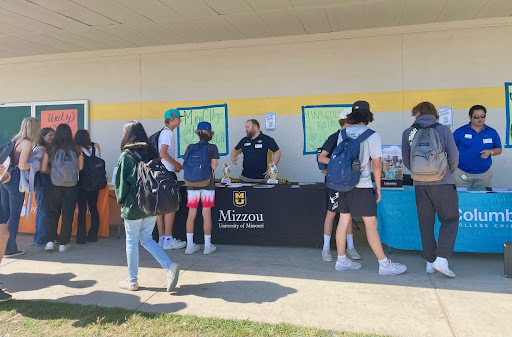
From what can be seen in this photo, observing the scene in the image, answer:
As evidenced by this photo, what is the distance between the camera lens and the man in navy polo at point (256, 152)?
546cm

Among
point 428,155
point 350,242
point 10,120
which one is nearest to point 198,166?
point 350,242

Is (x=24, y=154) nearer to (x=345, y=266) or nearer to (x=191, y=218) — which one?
(x=191, y=218)

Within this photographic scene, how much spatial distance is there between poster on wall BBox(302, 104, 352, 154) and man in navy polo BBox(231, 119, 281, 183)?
768 mm

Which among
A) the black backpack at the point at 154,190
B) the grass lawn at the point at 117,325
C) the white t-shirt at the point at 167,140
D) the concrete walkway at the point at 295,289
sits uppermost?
the white t-shirt at the point at 167,140

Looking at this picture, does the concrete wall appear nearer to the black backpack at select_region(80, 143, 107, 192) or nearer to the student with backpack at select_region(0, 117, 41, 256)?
the black backpack at select_region(80, 143, 107, 192)

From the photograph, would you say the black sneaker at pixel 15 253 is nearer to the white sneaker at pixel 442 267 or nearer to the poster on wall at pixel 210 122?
the poster on wall at pixel 210 122

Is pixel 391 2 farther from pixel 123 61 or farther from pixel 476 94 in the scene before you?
pixel 123 61

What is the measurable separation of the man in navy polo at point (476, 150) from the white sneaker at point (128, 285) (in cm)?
422

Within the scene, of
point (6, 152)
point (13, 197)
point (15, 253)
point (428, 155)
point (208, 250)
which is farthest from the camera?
point (15, 253)

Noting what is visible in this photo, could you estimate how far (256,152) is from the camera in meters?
5.50

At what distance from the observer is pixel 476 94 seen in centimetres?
537

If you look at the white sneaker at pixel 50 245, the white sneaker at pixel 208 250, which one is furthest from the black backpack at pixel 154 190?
the white sneaker at pixel 50 245

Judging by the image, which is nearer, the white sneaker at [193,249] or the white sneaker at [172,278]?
the white sneaker at [172,278]

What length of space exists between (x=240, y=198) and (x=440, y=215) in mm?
2413
